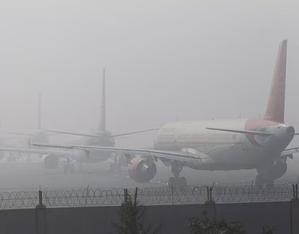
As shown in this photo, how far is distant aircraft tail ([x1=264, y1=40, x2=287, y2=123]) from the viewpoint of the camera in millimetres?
61875

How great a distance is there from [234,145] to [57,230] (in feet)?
110

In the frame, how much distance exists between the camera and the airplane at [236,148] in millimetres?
58281

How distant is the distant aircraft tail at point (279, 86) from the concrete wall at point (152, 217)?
29905 millimetres

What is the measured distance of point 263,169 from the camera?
207ft

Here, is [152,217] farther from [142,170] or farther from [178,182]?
[178,182]

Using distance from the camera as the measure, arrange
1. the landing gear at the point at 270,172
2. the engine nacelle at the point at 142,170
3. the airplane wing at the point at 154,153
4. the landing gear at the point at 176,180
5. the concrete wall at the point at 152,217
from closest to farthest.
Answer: the concrete wall at the point at 152,217 < the airplane wing at the point at 154,153 < the landing gear at the point at 176,180 < the engine nacelle at the point at 142,170 < the landing gear at the point at 270,172

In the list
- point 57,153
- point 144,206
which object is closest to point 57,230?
point 144,206

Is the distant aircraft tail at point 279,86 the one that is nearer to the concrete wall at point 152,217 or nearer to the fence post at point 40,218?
the concrete wall at point 152,217

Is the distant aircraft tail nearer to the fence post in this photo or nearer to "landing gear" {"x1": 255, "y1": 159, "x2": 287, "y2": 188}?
"landing gear" {"x1": 255, "y1": 159, "x2": 287, "y2": 188}

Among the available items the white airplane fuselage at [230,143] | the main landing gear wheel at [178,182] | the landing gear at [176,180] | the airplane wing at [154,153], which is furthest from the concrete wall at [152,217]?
the main landing gear wheel at [178,182]

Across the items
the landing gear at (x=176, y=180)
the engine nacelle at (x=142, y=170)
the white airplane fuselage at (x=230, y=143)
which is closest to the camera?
the white airplane fuselage at (x=230, y=143)

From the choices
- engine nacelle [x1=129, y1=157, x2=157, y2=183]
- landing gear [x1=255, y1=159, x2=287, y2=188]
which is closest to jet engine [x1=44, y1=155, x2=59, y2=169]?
engine nacelle [x1=129, y1=157, x2=157, y2=183]

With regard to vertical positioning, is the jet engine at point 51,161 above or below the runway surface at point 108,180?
above

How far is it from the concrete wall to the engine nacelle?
30.9 m
